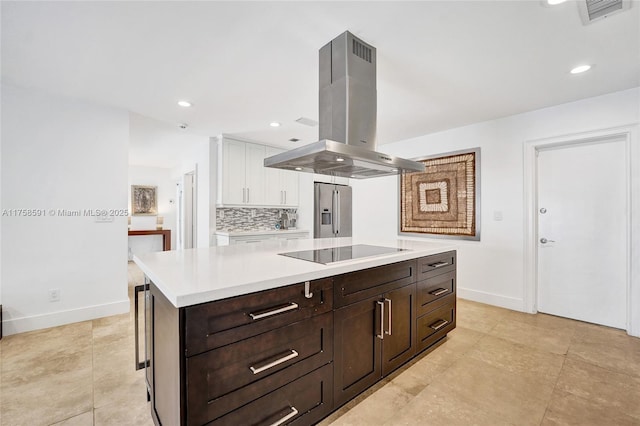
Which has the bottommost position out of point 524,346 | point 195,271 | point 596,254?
point 524,346

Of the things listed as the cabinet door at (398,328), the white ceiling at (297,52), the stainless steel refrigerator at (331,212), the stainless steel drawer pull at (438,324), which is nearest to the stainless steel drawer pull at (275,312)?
the cabinet door at (398,328)

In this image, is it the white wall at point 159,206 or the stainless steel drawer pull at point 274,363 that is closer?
the stainless steel drawer pull at point 274,363

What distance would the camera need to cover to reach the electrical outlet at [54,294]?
9.45 feet

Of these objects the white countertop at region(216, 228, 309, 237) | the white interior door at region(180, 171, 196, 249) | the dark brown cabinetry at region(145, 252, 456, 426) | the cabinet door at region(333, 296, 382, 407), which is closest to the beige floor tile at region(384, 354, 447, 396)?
the dark brown cabinetry at region(145, 252, 456, 426)

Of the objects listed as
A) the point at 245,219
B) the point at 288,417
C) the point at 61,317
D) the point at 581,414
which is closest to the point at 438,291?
the point at 581,414

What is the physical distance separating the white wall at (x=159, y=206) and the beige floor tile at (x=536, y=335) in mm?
7016

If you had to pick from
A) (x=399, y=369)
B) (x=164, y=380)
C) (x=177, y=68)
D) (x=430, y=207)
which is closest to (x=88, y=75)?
(x=177, y=68)

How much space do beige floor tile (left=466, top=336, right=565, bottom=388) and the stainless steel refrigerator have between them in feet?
10.5

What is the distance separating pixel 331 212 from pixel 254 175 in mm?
1670

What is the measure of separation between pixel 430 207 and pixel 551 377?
2.53m

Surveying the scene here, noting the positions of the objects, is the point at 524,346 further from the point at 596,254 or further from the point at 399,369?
the point at 596,254

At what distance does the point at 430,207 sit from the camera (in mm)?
4168

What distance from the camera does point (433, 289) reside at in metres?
2.27

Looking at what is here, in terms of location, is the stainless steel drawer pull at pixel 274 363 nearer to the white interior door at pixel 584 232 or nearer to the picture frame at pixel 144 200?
the white interior door at pixel 584 232
